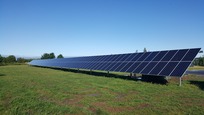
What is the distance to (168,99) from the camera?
10836 millimetres

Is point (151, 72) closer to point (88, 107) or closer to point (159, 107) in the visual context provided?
point (159, 107)

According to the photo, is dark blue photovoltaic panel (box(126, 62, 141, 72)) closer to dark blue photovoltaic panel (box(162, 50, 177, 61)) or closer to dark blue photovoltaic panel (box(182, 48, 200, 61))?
dark blue photovoltaic panel (box(162, 50, 177, 61))

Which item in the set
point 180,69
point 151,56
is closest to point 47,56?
point 151,56

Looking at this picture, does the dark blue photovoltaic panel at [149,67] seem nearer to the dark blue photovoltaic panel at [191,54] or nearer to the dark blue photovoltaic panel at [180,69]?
the dark blue photovoltaic panel at [180,69]

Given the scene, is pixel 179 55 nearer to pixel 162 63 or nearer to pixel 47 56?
pixel 162 63

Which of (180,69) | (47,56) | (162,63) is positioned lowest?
(180,69)

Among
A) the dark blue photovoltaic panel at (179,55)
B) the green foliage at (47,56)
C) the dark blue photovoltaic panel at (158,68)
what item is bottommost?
the dark blue photovoltaic panel at (158,68)

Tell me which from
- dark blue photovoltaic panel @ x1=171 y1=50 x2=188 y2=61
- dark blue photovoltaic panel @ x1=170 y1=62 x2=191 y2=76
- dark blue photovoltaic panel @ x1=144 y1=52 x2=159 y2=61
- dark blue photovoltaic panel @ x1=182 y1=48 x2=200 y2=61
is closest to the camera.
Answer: dark blue photovoltaic panel @ x1=170 y1=62 x2=191 y2=76

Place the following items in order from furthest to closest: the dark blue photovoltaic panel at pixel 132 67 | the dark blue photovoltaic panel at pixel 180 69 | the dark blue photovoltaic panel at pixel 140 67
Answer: the dark blue photovoltaic panel at pixel 132 67, the dark blue photovoltaic panel at pixel 140 67, the dark blue photovoltaic panel at pixel 180 69

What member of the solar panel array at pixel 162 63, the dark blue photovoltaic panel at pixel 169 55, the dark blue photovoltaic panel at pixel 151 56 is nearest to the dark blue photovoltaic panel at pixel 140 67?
the solar panel array at pixel 162 63

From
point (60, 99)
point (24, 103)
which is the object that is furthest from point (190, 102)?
point (24, 103)

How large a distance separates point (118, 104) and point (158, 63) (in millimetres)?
10728

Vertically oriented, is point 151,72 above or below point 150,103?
above

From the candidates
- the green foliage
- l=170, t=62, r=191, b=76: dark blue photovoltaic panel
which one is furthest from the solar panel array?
the green foliage
